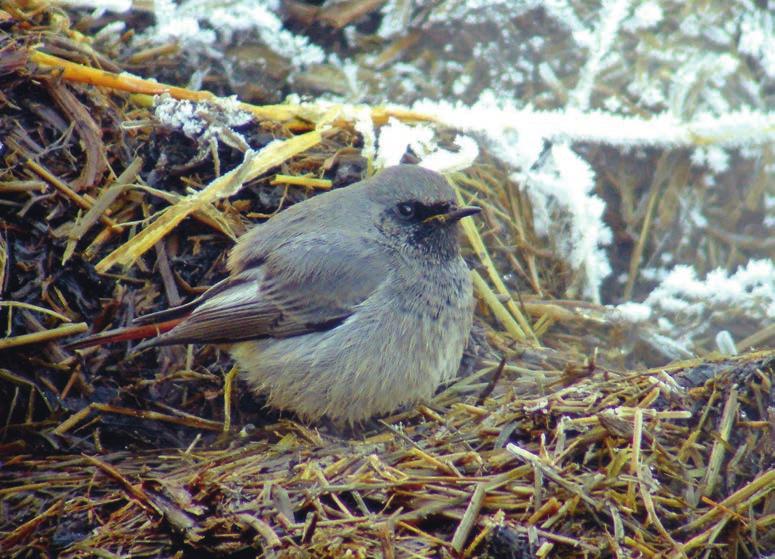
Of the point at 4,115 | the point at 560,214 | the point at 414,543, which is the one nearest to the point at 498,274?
the point at 560,214

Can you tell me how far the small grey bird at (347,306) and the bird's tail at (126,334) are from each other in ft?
0.03

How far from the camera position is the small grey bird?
393cm

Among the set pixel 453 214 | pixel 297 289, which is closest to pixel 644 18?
pixel 453 214

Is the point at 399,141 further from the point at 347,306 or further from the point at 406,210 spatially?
the point at 347,306

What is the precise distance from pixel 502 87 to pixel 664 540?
3581 mm

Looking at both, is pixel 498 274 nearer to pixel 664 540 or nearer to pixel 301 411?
pixel 301 411

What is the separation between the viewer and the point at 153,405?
3.98 metres

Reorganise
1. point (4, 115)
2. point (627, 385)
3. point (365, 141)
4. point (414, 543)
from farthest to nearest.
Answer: point (365, 141) → point (4, 115) → point (627, 385) → point (414, 543)

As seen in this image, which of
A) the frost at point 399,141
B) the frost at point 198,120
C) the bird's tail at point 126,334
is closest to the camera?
the bird's tail at point 126,334

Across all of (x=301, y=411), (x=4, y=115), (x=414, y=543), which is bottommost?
(x=301, y=411)

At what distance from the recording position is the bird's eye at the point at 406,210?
165 inches

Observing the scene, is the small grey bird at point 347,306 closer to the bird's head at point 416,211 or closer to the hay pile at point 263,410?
the bird's head at point 416,211

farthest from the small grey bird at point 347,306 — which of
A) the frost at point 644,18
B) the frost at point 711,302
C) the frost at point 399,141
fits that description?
the frost at point 644,18

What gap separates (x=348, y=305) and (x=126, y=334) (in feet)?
3.30
